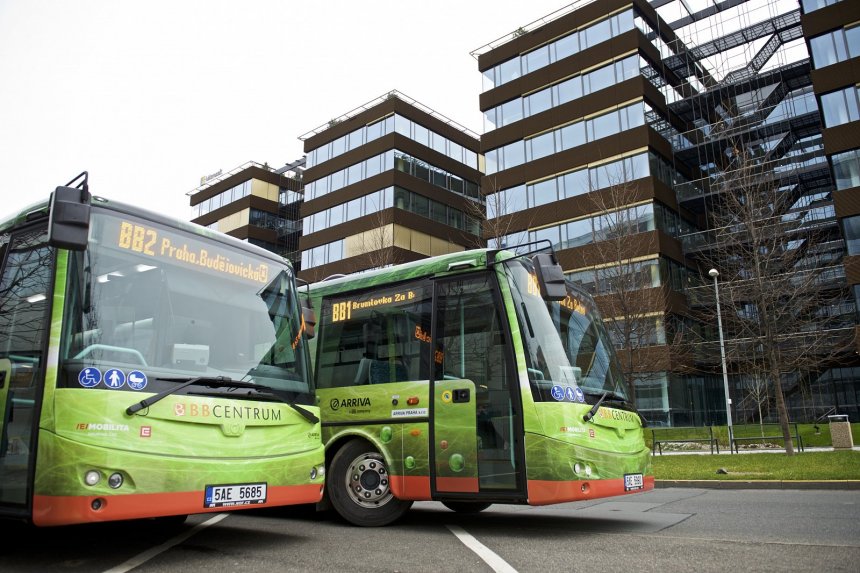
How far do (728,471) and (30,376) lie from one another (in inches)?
536

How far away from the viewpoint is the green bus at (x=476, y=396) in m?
6.84

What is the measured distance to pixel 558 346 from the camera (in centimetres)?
731

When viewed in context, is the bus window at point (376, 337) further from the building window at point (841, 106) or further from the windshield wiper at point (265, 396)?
the building window at point (841, 106)

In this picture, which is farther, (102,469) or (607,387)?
(607,387)

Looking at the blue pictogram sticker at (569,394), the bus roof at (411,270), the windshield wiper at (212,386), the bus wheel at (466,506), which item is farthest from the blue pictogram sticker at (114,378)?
the bus wheel at (466,506)

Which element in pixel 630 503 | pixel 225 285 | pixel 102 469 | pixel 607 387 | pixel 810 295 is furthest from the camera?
pixel 810 295

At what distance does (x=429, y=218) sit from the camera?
4869 centimetres

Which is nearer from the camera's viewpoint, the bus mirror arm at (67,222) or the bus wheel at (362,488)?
the bus mirror arm at (67,222)

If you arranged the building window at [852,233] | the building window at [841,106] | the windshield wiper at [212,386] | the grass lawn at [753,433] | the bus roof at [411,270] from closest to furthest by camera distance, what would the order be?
the windshield wiper at [212,386] → the bus roof at [411,270] → the grass lawn at [753,433] → the building window at [852,233] → the building window at [841,106]

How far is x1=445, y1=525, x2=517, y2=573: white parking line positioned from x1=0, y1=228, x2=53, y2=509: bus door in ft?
11.3

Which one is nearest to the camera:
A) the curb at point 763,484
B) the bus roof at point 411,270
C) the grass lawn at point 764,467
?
the bus roof at point 411,270

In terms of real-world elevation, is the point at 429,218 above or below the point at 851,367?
above

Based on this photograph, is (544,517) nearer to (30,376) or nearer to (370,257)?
(30,376)

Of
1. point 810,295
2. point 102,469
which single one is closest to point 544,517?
point 102,469
